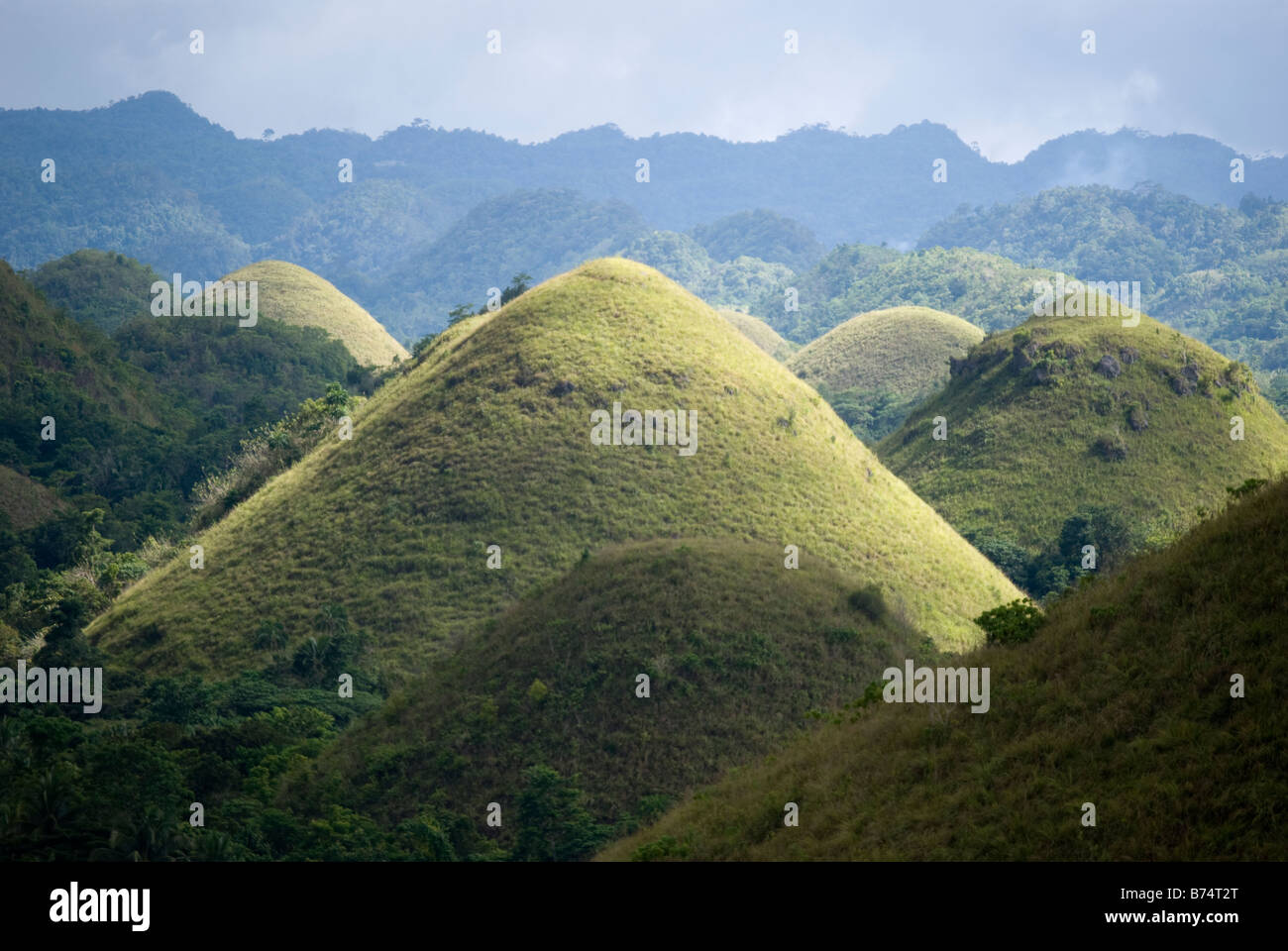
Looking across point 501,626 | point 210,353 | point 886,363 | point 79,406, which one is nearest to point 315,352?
point 210,353

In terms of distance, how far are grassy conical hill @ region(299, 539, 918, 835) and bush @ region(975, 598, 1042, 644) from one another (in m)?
10.5

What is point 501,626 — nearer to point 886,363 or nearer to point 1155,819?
point 1155,819

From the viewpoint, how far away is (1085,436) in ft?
298

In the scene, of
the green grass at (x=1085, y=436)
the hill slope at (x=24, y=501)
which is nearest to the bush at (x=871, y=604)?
the green grass at (x=1085, y=436)

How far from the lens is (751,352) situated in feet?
238

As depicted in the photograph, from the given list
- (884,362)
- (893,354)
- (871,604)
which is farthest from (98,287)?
(871,604)

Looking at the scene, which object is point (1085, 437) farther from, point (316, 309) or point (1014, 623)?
point (316, 309)

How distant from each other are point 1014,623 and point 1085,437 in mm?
74828

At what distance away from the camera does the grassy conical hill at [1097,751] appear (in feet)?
49.2

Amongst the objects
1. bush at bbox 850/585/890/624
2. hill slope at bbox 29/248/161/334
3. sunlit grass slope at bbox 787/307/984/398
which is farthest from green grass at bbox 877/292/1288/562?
hill slope at bbox 29/248/161/334

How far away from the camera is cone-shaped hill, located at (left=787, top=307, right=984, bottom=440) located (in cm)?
14275

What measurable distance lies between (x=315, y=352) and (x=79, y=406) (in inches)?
1608

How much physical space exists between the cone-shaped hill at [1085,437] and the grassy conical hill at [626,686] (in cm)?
3832
